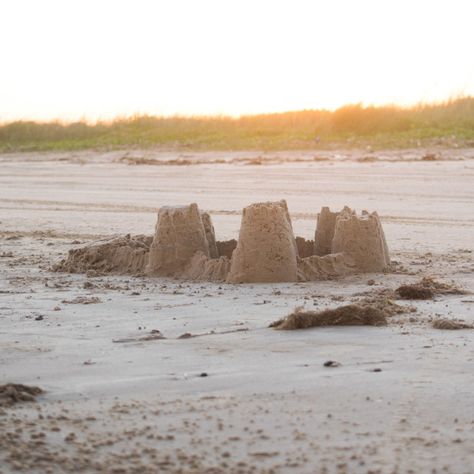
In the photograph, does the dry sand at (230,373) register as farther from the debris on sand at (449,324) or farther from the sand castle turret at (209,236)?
the sand castle turret at (209,236)

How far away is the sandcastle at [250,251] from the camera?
7.18 meters

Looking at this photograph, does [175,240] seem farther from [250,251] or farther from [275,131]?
[275,131]

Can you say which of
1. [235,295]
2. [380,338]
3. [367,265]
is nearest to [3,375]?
[380,338]

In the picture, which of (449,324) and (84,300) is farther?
(84,300)

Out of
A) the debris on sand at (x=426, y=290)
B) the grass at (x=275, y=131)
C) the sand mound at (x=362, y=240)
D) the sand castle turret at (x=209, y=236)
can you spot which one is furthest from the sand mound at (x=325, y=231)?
the grass at (x=275, y=131)

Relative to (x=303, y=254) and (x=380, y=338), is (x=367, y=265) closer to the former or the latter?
(x=303, y=254)

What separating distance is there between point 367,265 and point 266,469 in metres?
4.16

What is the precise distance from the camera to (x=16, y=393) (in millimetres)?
4227

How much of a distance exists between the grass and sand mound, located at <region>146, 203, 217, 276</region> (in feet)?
41.1

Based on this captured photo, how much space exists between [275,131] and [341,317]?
1861 cm

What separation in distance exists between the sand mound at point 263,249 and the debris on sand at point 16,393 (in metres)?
2.98

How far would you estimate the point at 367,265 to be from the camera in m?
7.54

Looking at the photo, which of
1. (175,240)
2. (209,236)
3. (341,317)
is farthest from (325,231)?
(341,317)

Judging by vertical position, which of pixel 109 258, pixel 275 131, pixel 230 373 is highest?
pixel 275 131
